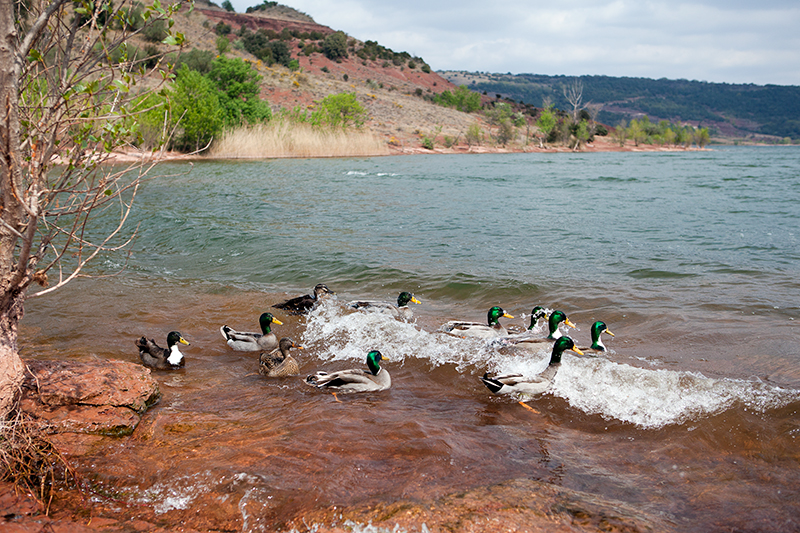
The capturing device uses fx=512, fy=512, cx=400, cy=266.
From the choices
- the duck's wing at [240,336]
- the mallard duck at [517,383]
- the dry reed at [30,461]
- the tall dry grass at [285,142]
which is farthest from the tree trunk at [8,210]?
the tall dry grass at [285,142]

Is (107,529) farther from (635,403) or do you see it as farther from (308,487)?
(635,403)

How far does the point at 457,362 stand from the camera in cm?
669

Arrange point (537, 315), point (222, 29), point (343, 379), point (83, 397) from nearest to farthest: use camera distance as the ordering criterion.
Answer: point (83, 397) < point (343, 379) < point (537, 315) < point (222, 29)

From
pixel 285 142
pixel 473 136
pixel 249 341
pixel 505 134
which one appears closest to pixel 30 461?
pixel 249 341

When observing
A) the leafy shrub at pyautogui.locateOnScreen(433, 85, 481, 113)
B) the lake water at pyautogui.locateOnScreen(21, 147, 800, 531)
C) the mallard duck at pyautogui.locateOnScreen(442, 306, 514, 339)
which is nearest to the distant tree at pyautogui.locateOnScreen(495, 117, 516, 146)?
the leafy shrub at pyautogui.locateOnScreen(433, 85, 481, 113)

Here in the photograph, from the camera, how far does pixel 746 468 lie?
4234mm

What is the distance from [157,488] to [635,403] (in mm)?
4545

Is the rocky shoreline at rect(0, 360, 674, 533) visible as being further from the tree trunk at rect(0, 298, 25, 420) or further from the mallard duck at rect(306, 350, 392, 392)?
the mallard duck at rect(306, 350, 392, 392)

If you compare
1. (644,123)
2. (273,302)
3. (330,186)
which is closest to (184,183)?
(330,186)

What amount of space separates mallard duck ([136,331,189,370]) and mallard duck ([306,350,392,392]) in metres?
1.81

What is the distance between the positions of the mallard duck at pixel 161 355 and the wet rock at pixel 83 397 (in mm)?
1712

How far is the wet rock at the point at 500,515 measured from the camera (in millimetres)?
3238

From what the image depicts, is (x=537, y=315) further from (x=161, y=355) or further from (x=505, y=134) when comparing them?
(x=505, y=134)

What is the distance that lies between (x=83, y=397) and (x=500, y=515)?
3.45 meters
